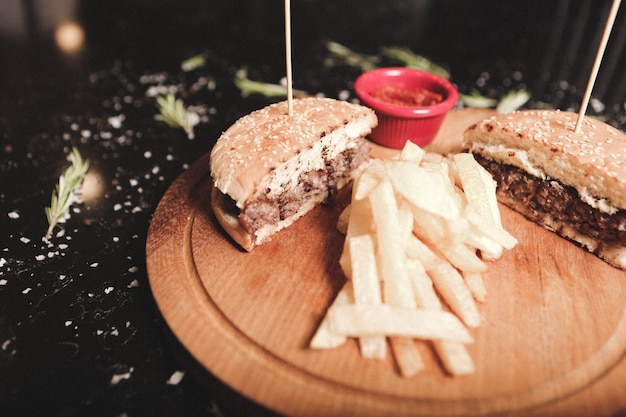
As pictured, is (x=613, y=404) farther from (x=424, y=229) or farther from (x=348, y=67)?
(x=348, y=67)

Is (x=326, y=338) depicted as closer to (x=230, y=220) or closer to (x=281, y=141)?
(x=230, y=220)

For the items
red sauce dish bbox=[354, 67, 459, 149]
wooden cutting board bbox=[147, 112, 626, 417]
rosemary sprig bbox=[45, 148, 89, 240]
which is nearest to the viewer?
wooden cutting board bbox=[147, 112, 626, 417]

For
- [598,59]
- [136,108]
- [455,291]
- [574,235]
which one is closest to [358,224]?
[455,291]

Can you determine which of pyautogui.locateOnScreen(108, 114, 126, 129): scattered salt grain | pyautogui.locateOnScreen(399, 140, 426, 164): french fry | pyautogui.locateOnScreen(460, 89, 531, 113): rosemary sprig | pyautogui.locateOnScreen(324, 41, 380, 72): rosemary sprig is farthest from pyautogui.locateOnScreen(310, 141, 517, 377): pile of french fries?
pyautogui.locateOnScreen(324, 41, 380, 72): rosemary sprig

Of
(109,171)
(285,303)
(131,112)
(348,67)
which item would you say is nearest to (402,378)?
(285,303)

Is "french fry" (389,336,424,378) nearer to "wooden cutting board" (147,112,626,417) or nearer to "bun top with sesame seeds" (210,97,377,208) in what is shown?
"wooden cutting board" (147,112,626,417)

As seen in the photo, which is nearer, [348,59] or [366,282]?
[366,282]
